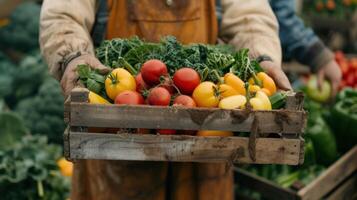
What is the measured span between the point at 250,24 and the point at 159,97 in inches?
42.9

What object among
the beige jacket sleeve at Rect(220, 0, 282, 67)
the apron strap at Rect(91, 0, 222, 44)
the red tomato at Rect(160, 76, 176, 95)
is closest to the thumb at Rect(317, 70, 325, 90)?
the beige jacket sleeve at Rect(220, 0, 282, 67)

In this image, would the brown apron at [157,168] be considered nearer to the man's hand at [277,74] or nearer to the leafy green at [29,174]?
the man's hand at [277,74]

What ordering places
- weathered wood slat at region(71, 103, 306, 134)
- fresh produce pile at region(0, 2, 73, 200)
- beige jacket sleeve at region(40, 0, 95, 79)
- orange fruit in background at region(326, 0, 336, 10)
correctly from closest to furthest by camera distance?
weathered wood slat at region(71, 103, 306, 134) → beige jacket sleeve at region(40, 0, 95, 79) → fresh produce pile at region(0, 2, 73, 200) → orange fruit in background at region(326, 0, 336, 10)

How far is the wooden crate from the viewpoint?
12.4 ft

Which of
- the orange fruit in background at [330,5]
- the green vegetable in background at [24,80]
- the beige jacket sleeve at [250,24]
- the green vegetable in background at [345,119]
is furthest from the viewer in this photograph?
the orange fruit in background at [330,5]

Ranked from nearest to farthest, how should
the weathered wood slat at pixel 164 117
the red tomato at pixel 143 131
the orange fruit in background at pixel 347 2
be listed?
the weathered wood slat at pixel 164 117 < the red tomato at pixel 143 131 < the orange fruit in background at pixel 347 2

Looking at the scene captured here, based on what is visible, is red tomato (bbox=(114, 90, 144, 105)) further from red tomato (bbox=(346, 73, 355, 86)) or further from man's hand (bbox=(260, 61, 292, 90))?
red tomato (bbox=(346, 73, 355, 86))

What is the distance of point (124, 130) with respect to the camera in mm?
2350

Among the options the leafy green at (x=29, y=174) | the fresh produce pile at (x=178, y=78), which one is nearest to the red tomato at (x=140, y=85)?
the fresh produce pile at (x=178, y=78)

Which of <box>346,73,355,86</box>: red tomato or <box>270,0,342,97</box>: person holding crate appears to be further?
<box>346,73,355,86</box>: red tomato

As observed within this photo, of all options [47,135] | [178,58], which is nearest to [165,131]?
[178,58]

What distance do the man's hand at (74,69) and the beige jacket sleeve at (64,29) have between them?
0.11 m

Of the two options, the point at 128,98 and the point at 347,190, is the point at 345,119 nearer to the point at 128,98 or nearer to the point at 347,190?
the point at 347,190

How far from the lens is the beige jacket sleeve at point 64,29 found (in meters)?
2.91
